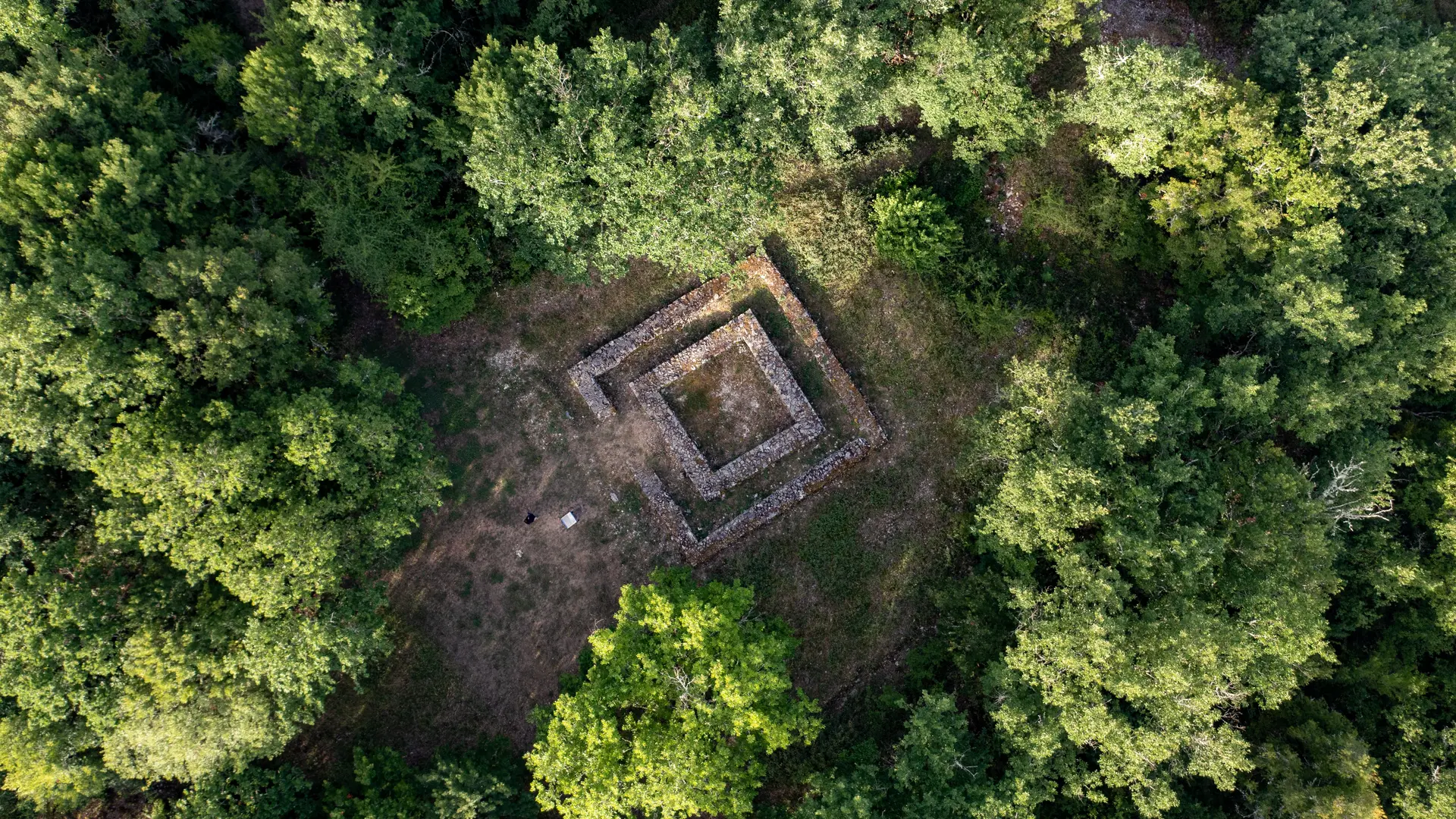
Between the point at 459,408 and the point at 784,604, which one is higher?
the point at 459,408

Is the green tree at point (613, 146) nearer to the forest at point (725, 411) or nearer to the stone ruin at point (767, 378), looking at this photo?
the forest at point (725, 411)

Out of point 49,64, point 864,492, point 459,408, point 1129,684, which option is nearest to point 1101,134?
point 864,492

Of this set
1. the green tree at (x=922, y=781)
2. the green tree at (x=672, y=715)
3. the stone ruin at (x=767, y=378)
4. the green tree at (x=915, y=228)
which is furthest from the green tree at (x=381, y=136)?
the green tree at (x=922, y=781)

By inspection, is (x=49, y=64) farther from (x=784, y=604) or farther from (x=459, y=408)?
(x=784, y=604)

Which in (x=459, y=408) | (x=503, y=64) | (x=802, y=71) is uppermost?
(x=503, y=64)

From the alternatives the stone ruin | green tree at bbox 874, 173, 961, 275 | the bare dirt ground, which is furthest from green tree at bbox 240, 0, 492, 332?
green tree at bbox 874, 173, 961, 275

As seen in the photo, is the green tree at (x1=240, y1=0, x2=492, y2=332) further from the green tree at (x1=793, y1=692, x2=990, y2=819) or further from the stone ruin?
the green tree at (x1=793, y1=692, x2=990, y2=819)

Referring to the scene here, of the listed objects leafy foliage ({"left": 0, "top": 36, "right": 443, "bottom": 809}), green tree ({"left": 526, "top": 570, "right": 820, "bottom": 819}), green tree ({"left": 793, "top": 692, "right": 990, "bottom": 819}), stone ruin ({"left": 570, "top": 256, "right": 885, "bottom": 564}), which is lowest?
green tree ({"left": 793, "top": 692, "right": 990, "bottom": 819})
